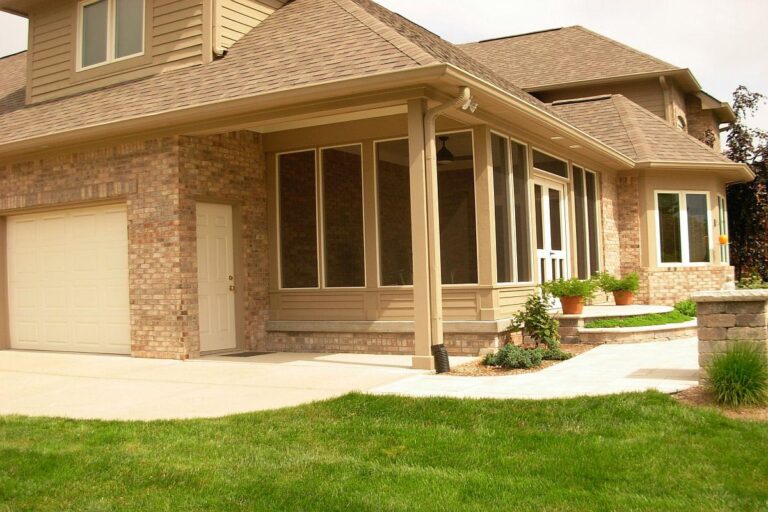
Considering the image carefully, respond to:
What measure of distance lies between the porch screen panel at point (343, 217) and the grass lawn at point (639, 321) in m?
3.49

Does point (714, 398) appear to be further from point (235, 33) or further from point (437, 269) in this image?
point (235, 33)

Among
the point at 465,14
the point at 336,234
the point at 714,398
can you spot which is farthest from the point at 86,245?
the point at 465,14

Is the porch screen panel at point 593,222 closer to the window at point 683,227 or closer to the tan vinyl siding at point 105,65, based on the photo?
the window at point 683,227

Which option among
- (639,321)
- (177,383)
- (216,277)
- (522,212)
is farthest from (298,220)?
(639,321)

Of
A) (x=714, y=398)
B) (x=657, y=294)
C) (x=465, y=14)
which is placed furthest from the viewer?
(x=465, y=14)

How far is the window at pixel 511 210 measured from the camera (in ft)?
34.7

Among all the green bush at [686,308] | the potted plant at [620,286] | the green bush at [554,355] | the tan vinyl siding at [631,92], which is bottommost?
the green bush at [554,355]

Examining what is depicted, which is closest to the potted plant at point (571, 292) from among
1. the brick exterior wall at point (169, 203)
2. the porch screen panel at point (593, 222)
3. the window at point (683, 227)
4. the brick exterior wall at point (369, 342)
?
the brick exterior wall at point (369, 342)

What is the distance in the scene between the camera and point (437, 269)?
8742 mm

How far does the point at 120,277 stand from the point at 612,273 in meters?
9.29

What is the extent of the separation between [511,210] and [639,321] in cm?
270

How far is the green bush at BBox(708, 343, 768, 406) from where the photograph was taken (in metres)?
6.09

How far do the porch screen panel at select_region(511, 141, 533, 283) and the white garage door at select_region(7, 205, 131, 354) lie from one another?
5.53 m

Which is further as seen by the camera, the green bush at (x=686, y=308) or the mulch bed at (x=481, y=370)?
the green bush at (x=686, y=308)
